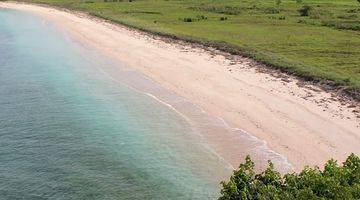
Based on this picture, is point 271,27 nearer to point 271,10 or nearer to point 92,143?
point 271,10

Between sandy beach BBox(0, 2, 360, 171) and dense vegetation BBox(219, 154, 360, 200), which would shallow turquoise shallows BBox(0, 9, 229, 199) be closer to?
sandy beach BBox(0, 2, 360, 171)

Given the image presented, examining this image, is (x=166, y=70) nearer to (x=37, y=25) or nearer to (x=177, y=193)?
(x=177, y=193)

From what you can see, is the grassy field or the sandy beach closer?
the sandy beach

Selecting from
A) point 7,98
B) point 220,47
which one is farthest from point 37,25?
point 7,98

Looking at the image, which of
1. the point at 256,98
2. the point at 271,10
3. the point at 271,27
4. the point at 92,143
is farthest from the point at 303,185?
the point at 271,10

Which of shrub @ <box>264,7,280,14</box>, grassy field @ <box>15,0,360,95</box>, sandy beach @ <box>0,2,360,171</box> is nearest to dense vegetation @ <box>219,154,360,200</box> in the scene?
sandy beach @ <box>0,2,360,171</box>

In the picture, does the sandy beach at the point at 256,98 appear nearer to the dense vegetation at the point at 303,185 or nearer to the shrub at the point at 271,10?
the dense vegetation at the point at 303,185
